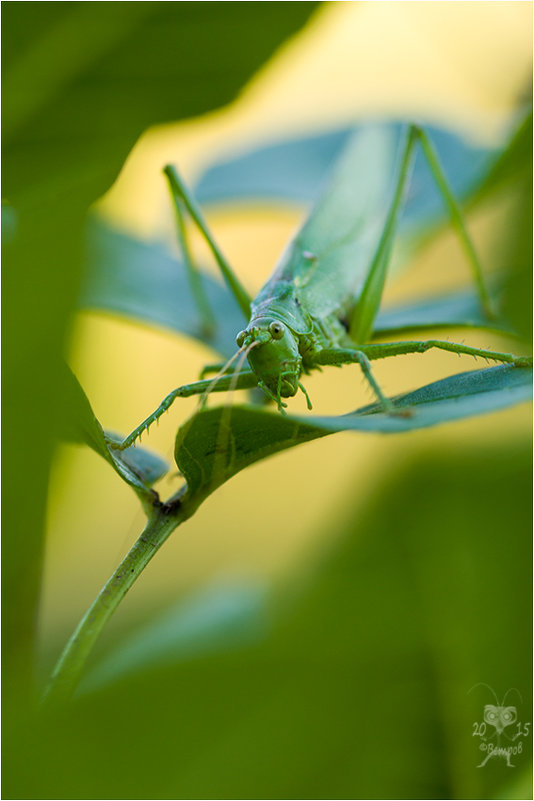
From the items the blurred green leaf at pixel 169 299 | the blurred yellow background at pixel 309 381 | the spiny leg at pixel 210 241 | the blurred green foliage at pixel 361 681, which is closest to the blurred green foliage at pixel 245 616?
the blurred green foliage at pixel 361 681

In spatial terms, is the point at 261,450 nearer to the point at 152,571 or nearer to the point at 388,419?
the point at 388,419

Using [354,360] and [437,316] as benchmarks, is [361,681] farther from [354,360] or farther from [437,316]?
[437,316]

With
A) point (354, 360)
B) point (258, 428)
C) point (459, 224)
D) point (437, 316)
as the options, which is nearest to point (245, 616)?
point (354, 360)

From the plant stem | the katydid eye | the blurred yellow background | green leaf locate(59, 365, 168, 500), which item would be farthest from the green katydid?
the plant stem

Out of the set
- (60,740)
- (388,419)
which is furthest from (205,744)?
(388,419)

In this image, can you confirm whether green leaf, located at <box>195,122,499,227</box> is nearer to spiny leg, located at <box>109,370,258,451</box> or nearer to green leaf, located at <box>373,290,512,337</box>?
green leaf, located at <box>373,290,512,337</box>
